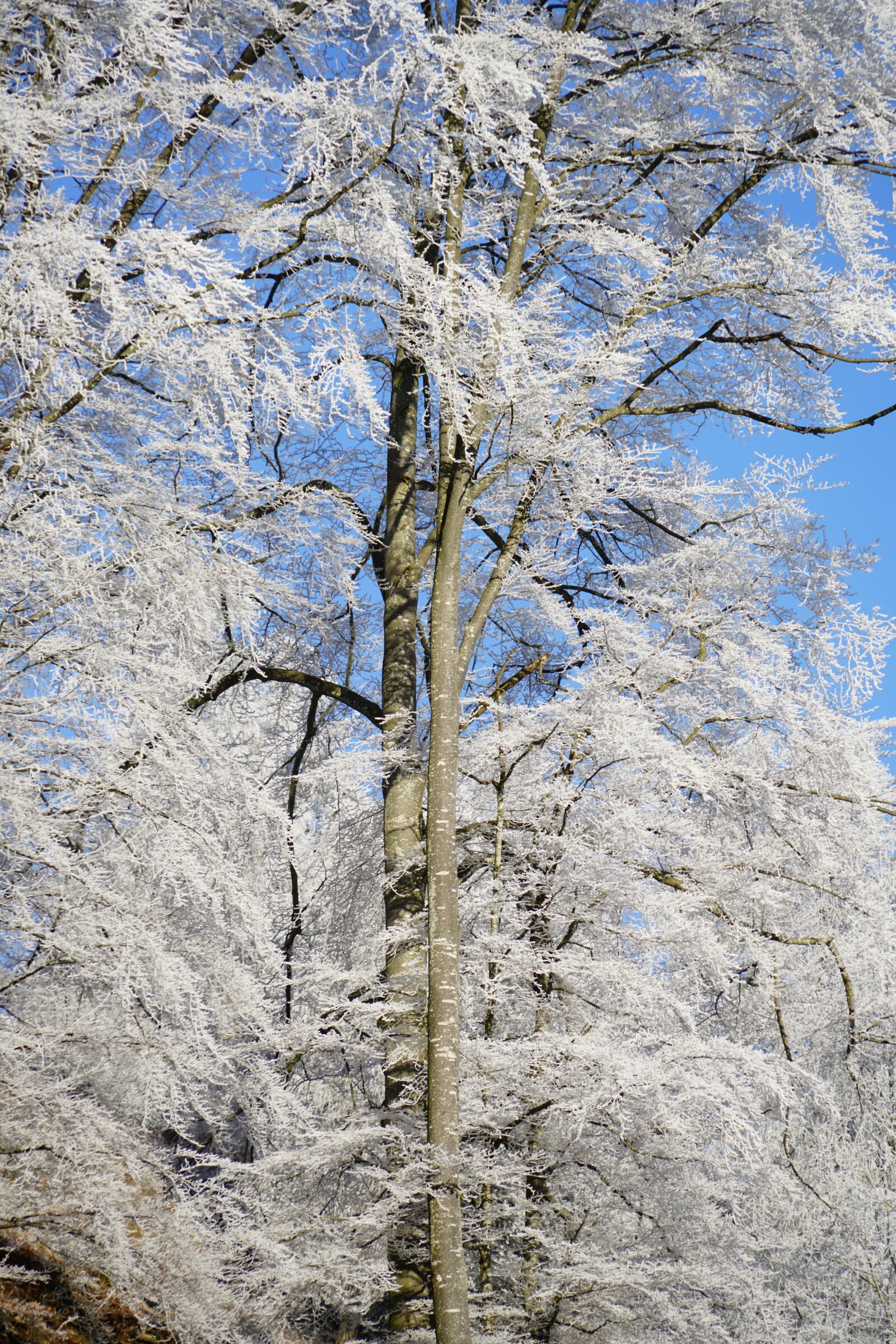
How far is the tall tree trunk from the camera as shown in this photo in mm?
4836

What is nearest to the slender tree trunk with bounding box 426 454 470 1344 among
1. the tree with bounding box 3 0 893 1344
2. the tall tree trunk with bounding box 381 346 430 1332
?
the tree with bounding box 3 0 893 1344

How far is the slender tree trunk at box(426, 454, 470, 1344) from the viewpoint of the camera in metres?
4.10

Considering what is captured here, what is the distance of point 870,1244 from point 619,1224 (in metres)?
4.22

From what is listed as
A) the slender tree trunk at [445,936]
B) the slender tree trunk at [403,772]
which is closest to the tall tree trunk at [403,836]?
the slender tree trunk at [403,772]

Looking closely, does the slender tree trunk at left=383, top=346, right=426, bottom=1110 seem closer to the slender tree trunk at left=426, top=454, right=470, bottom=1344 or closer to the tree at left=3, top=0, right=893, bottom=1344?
the tree at left=3, top=0, right=893, bottom=1344

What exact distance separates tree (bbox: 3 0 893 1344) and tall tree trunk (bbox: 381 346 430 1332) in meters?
0.03

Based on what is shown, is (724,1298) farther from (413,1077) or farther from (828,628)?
(828,628)

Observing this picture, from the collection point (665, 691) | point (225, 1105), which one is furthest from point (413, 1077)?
point (225, 1105)

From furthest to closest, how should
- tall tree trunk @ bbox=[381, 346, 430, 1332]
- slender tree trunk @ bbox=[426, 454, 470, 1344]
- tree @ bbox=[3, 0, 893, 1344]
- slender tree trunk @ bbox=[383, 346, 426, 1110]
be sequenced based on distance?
slender tree trunk @ bbox=[383, 346, 426, 1110] → tall tree trunk @ bbox=[381, 346, 430, 1332] → tree @ bbox=[3, 0, 893, 1344] → slender tree trunk @ bbox=[426, 454, 470, 1344]

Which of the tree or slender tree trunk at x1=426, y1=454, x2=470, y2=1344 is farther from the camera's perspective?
the tree

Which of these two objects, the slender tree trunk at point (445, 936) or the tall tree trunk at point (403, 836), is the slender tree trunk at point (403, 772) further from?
the slender tree trunk at point (445, 936)

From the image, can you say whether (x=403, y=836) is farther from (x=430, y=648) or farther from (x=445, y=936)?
(x=445, y=936)

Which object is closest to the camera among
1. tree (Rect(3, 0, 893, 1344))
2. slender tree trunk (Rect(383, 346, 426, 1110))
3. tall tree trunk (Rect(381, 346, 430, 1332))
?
tree (Rect(3, 0, 893, 1344))

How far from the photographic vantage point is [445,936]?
4.63 metres
